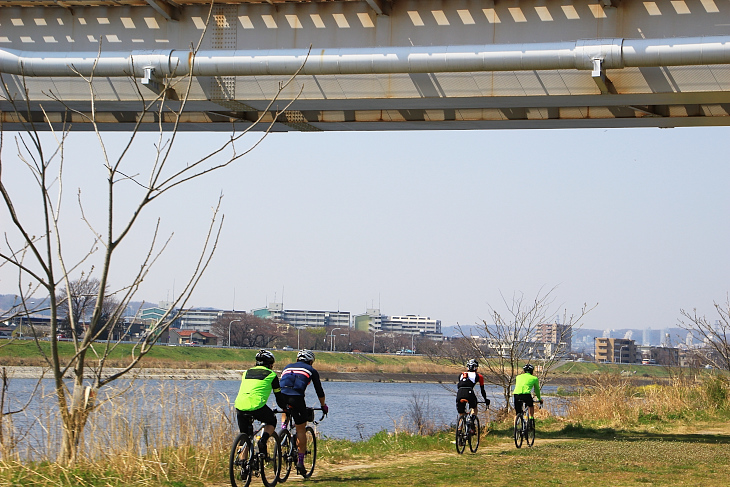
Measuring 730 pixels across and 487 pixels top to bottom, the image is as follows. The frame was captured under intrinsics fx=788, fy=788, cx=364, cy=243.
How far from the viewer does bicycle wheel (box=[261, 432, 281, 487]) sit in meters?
10.2

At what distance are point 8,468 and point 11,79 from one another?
8.12 m

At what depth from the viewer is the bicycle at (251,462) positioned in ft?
31.4

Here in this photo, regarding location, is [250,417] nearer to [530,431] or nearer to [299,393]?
[299,393]

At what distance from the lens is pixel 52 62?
13477mm

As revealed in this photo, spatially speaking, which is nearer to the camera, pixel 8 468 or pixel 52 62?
pixel 8 468

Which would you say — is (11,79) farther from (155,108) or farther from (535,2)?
(535,2)

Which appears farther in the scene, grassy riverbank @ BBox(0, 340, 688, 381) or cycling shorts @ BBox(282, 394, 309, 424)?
grassy riverbank @ BBox(0, 340, 688, 381)

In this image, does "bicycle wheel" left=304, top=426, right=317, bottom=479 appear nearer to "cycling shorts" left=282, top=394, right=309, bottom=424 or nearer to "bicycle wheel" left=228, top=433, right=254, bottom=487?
"cycling shorts" left=282, top=394, right=309, bottom=424

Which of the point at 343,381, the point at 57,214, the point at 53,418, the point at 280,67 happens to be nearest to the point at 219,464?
the point at 53,418

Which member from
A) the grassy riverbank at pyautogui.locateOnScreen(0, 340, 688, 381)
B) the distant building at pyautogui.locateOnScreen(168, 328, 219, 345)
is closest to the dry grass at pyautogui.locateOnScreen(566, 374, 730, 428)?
the grassy riverbank at pyautogui.locateOnScreen(0, 340, 688, 381)

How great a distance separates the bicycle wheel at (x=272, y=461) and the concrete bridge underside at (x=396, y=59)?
5889 mm

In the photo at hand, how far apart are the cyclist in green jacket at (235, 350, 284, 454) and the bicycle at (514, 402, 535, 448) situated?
840cm

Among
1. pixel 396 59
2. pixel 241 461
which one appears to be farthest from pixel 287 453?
pixel 396 59

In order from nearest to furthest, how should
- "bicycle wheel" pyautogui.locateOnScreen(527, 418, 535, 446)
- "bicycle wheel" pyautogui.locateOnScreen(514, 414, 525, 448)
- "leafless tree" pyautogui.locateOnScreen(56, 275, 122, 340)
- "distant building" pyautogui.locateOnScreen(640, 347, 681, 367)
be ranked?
"leafless tree" pyautogui.locateOnScreen(56, 275, 122, 340)
"bicycle wheel" pyautogui.locateOnScreen(514, 414, 525, 448)
"bicycle wheel" pyautogui.locateOnScreen(527, 418, 535, 446)
"distant building" pyautogui.locateOnScreen(640, 347, 681, 367)
